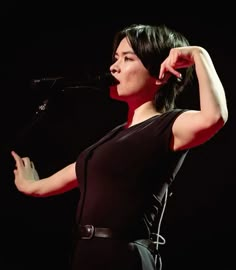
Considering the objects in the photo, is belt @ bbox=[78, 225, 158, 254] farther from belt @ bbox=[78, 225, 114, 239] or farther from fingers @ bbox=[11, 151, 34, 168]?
fingers @ bbox=[11, 151, 34, 168]

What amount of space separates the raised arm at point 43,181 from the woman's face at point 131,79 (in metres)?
0.33

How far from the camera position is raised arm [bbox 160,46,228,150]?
1265 mm

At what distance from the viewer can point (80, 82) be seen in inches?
60.7

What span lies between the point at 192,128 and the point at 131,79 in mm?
340

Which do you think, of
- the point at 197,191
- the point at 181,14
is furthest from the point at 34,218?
the point at 181,14

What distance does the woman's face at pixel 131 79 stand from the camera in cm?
156

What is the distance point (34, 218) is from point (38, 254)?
160 mm

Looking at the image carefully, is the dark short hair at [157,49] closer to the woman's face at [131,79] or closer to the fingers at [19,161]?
the woman's face at [131,79]

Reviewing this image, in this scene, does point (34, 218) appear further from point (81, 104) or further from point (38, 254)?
point (81, 104)

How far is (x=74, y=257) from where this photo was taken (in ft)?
4.60

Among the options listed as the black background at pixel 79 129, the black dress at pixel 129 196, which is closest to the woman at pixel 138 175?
the black dress at pixel 129 196

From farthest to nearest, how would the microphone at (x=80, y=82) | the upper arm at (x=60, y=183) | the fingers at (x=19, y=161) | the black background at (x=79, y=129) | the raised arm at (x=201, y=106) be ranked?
A: the black background at (x=79, y=129) → the fingers at (x=19, y=161) → the upper arm at (x=60, y=183) → the microphone at (x=80, y=82) → the raised arm at (x=201, y=106)

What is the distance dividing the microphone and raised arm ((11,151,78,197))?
0.30 meters

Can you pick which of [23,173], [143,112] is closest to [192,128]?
[143,112]
